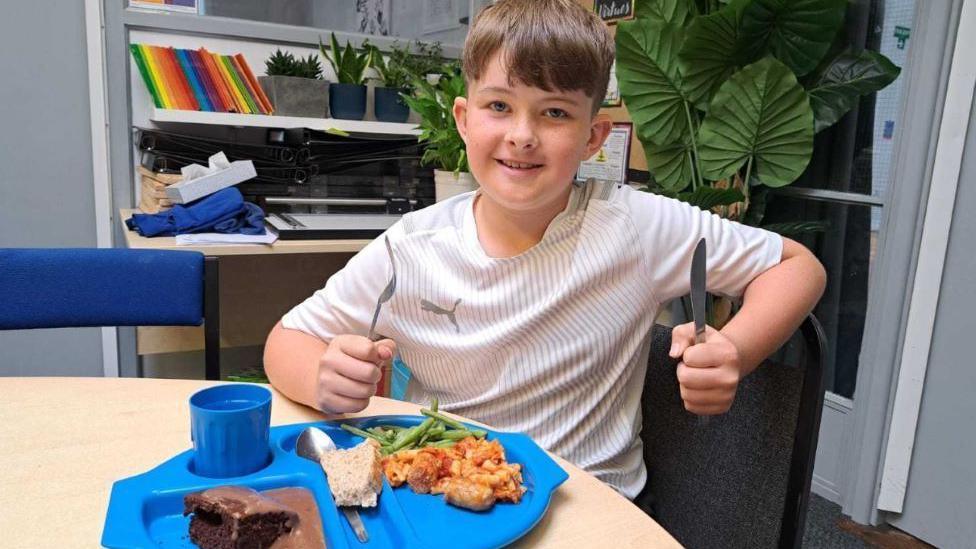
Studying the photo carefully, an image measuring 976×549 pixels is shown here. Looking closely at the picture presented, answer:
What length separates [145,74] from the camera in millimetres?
2182

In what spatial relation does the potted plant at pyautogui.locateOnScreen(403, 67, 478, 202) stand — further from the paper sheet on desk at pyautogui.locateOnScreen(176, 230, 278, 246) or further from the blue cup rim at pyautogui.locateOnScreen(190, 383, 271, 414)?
the blue cup rim at pyautogui.locateOnScreen(190, 383, 271, 414)

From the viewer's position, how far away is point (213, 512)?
0.58m

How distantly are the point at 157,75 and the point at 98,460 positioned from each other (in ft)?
5.80

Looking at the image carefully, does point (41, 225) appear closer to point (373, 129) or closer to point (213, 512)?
point (373, 129)

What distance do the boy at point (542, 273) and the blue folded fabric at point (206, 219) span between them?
100 centimetres

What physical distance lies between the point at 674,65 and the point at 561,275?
126 centimetres

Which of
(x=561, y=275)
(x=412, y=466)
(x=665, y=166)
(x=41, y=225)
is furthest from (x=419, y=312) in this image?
(x=41, y=225)

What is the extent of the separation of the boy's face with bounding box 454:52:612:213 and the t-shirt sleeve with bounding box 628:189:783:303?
→ 14cm

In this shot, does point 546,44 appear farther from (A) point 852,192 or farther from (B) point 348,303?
(A) point 852,192

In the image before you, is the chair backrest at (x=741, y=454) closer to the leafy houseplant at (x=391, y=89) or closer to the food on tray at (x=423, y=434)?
the food on tray at (x=423, y=434)

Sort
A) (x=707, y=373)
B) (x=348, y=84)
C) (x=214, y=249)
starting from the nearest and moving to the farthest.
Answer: (x=707, y=373), (x=214, y=249), (x=348, y=84)

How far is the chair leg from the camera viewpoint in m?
1.31

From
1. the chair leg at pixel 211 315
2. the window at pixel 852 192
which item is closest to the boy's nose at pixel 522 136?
the chair leg at pixel 211 315

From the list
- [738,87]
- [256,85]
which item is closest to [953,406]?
[738,87]
